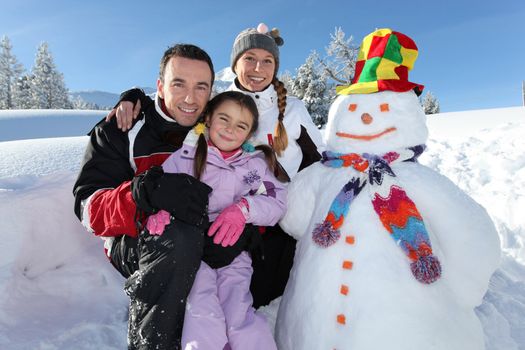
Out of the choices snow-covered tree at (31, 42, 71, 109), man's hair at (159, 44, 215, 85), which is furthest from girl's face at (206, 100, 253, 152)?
snow-covered tree at (31, 42, 71, 109)

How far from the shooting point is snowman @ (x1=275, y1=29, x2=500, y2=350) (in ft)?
6.15

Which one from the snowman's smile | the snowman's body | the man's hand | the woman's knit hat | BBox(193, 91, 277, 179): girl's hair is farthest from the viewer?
the woman's knit hat

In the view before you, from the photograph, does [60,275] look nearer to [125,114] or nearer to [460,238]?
[125,114]

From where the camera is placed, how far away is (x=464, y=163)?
6672 millimetres

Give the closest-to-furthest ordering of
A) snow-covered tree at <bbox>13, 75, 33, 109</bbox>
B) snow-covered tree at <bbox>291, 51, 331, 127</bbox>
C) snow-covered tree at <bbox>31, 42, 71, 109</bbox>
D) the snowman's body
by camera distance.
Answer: the snowman's body < snow-covered tree at <bbox>291, 51, 331, 127</bbox> < snow-covered tree at <bbox>31, 42, 71, 109</bbox> < snow-covered tree at <bbox>13, 75, 33, 109</bbox>

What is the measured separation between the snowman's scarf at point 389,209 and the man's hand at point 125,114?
1480 millimetres

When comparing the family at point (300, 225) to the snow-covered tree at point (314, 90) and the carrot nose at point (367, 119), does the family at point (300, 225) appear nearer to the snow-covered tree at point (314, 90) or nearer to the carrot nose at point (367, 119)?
the carrot nose at point (367, 119)

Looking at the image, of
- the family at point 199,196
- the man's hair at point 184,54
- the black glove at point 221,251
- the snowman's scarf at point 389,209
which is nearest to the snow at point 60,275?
the family at point 199,196

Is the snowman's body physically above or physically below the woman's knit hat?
below

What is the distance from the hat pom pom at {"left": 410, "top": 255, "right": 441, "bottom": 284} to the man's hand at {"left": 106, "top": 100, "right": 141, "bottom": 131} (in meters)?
2.08

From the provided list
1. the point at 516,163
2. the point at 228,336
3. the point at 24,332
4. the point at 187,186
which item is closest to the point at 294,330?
the point at 228,336

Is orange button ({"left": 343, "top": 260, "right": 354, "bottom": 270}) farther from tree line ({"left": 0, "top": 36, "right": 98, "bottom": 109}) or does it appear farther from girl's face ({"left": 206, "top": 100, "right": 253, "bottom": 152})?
tree line ({"left": 0, "top": 36, "right": 98, "bottom": 109})

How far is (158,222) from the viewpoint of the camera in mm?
1999

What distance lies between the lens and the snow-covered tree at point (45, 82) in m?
33.5
